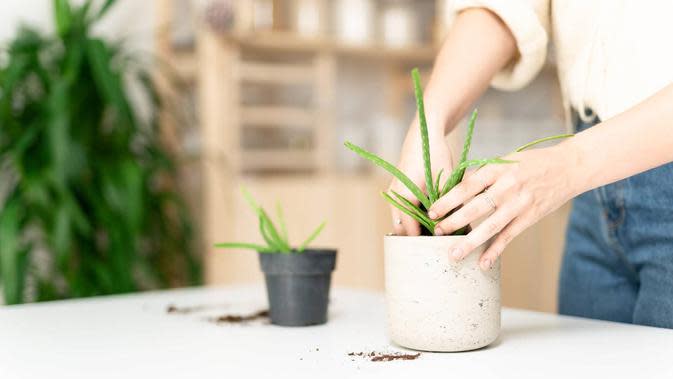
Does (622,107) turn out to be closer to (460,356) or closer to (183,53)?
(460,356)

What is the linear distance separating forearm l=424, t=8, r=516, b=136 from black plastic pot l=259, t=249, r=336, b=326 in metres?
0.23

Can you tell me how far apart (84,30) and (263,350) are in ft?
5.57

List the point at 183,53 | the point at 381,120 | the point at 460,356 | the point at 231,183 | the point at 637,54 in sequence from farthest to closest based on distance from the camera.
Answer: the point at 381,120 → the point at 183,53 → the point at 231,183 → the point at 637,54 → the point at 460,356

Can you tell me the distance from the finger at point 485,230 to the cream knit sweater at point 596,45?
0.93ft

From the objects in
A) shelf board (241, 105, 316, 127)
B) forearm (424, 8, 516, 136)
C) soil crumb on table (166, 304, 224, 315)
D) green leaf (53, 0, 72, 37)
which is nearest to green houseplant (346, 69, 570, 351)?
forearm (424, 8, 516, 136)

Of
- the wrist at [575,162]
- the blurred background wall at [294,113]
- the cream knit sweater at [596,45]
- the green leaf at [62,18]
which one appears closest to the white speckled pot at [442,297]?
the wrist at [575,162]

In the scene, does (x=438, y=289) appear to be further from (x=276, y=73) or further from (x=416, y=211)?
(x=276, y=73)

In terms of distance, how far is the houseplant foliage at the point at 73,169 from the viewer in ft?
6.53

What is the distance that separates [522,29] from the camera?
3.11 feet

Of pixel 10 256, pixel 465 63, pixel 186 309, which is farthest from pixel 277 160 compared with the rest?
pixel 465 63

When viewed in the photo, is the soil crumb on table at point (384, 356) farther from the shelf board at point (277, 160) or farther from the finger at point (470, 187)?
the shelf board at point (277, 160)

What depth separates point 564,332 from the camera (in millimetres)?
807

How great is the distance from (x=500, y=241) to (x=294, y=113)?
195 cm

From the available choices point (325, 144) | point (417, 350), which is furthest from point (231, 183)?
point (417, 350)
